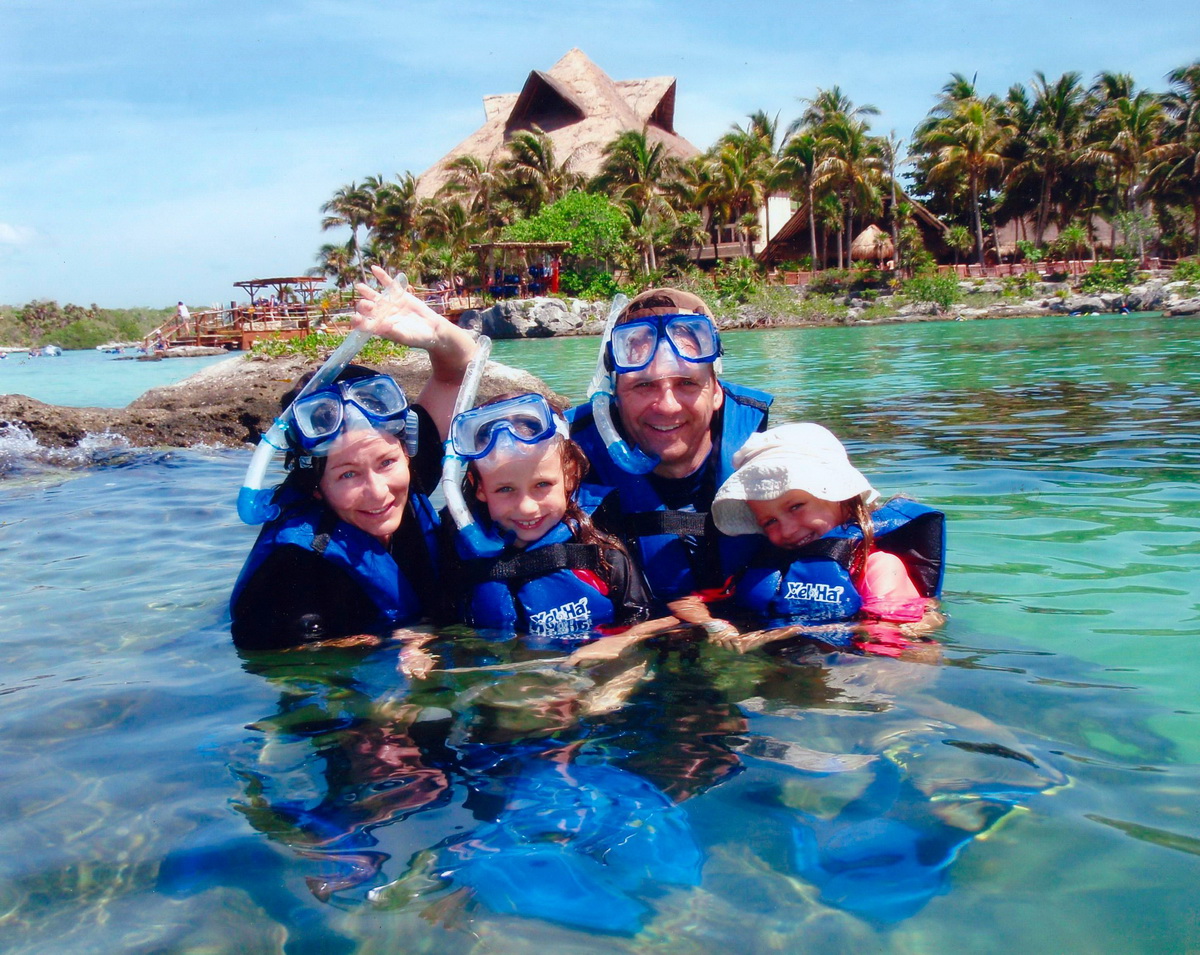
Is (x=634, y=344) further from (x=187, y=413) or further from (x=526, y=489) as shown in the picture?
(x=187, y=413)

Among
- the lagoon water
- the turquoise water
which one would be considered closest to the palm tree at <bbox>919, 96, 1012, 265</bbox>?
the turquoise water

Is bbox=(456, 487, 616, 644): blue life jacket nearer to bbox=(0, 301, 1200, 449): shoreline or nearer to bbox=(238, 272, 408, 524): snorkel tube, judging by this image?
bbox=(238, 272, 408, 524): snorkel tube

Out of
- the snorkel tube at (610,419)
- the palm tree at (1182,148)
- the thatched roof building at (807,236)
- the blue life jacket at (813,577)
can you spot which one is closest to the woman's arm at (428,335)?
the snorkel tube at (610,419)

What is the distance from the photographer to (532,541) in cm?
361

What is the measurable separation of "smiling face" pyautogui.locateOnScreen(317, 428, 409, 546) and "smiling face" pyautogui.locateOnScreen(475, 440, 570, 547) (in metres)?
0.31

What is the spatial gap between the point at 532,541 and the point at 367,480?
635mm

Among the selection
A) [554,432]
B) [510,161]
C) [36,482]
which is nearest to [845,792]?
[554,432]

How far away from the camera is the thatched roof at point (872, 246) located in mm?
43719

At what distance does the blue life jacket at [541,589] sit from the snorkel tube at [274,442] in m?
0.72

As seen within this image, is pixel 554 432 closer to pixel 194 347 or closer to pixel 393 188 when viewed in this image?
pixel 194 347

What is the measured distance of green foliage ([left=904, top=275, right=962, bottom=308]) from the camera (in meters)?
37.7

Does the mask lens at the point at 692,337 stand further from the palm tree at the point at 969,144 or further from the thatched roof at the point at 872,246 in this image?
the thatched roof at the point at 872,246

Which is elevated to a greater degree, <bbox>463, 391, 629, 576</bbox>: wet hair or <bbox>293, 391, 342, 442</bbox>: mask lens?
<bbox>293, 391, 342, 442</bbox>: mask lens

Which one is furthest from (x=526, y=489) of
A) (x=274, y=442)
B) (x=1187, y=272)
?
(x=1187, y=272)
